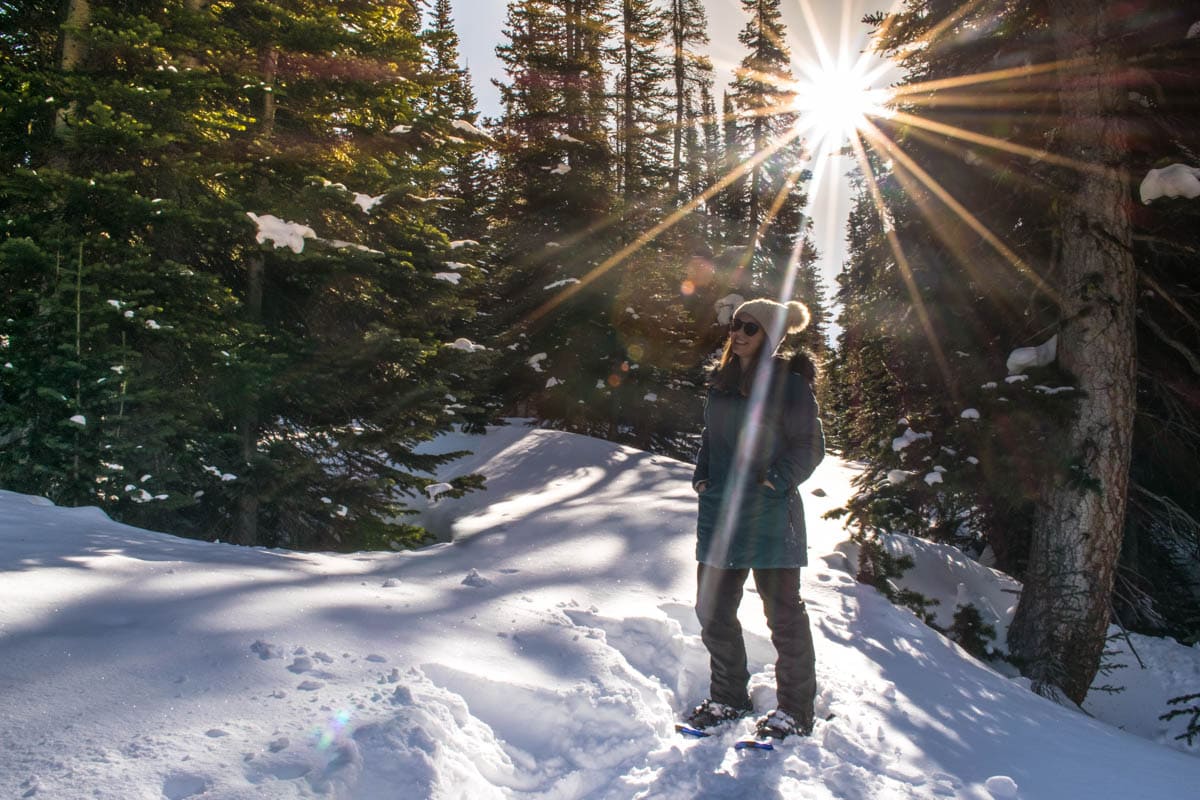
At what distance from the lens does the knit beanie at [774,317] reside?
361cm

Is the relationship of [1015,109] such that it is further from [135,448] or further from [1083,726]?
[135,448]

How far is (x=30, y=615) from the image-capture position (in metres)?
2.87

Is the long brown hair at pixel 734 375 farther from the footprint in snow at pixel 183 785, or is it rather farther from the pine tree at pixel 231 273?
the pine tree at pixel 231 273

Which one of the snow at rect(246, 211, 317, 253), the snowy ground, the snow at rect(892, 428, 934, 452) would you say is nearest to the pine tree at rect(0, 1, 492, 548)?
the snow at rect(246, 211, 317, 253)

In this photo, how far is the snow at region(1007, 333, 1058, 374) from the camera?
6395 mm

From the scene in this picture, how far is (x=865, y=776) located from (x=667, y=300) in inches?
599

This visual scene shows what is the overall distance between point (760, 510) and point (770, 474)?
0.21 m

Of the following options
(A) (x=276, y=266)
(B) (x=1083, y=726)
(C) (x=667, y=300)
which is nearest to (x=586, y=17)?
(C) (x=667, y=300)

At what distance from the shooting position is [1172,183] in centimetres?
540

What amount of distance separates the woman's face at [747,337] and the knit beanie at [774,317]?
0.07ft

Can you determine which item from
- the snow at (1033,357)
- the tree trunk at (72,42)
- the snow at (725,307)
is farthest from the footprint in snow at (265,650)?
the snow at (725,307)

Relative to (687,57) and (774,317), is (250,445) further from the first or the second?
(687,57)

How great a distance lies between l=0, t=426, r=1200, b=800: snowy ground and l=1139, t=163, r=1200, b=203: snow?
409 cm

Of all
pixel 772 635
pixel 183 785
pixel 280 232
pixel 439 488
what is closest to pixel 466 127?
pixel 280 232
